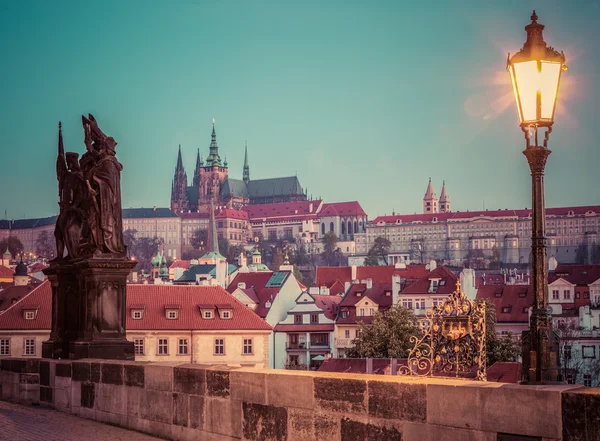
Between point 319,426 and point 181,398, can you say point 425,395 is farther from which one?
point 181,398

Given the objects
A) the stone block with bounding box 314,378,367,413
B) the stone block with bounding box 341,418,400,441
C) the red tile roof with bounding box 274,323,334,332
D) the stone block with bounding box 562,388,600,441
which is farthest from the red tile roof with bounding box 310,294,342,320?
the stone block with bounding box 562,388,600,441

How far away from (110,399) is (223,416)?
2360 millimetres

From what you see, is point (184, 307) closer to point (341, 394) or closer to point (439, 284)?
point (439, 284)

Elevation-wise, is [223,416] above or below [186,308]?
above

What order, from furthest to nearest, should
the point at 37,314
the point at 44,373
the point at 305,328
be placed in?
the point at 305,328 → the point at 37,314 → the point at 44,373

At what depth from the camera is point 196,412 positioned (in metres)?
8.11

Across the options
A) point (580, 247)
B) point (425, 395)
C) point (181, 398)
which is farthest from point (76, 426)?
point (580, 247)

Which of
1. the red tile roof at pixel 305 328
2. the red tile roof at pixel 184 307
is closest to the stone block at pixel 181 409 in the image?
the red tile roof at pixel 184 307

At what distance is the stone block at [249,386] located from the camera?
727cm

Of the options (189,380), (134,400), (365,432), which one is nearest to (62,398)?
(134,400)

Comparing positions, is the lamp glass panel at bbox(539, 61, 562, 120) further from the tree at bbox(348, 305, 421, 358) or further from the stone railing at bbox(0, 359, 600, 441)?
the tree at bbox(348, 305, 421, 358)

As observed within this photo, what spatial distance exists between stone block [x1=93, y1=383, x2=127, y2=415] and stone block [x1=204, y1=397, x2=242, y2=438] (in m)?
1.68

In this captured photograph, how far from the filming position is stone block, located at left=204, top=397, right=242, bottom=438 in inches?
297

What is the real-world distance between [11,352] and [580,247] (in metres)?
147
